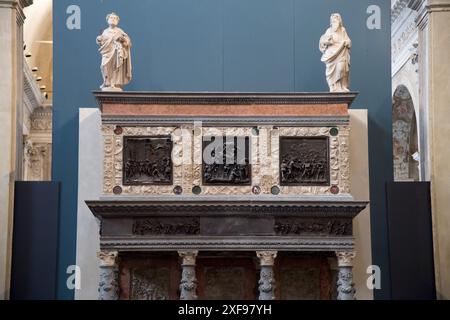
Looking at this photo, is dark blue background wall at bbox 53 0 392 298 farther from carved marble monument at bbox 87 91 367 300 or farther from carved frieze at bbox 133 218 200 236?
carved frieze at bbox 133 218 200 236


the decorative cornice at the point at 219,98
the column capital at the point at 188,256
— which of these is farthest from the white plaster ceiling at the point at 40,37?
the column capital at the point at 188,256

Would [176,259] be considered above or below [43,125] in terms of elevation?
below

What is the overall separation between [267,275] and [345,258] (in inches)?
50.3

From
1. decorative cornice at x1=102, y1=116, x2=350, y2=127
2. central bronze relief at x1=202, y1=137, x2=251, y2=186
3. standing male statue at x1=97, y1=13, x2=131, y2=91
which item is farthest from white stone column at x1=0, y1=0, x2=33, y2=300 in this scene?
central bronze relief at x1=202, y1=137, x2=251, y2=186

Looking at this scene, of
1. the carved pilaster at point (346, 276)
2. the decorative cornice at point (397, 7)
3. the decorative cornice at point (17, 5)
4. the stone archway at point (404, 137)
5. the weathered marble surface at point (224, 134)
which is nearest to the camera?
the carved pilaster at point (346, 276)

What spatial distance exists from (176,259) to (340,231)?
9.46 ft

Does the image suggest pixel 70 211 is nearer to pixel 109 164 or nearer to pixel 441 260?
pixel 109 164

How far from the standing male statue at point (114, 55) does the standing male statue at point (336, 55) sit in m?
3.31

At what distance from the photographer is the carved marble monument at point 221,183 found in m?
17.1

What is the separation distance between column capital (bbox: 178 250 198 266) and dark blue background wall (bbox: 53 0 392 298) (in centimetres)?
328

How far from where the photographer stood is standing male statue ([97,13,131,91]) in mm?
17703

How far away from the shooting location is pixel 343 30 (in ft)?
59.0

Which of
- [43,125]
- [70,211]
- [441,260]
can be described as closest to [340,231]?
[441,260]

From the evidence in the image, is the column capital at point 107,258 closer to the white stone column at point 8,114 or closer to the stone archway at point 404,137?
the white stone column at point 8,114
